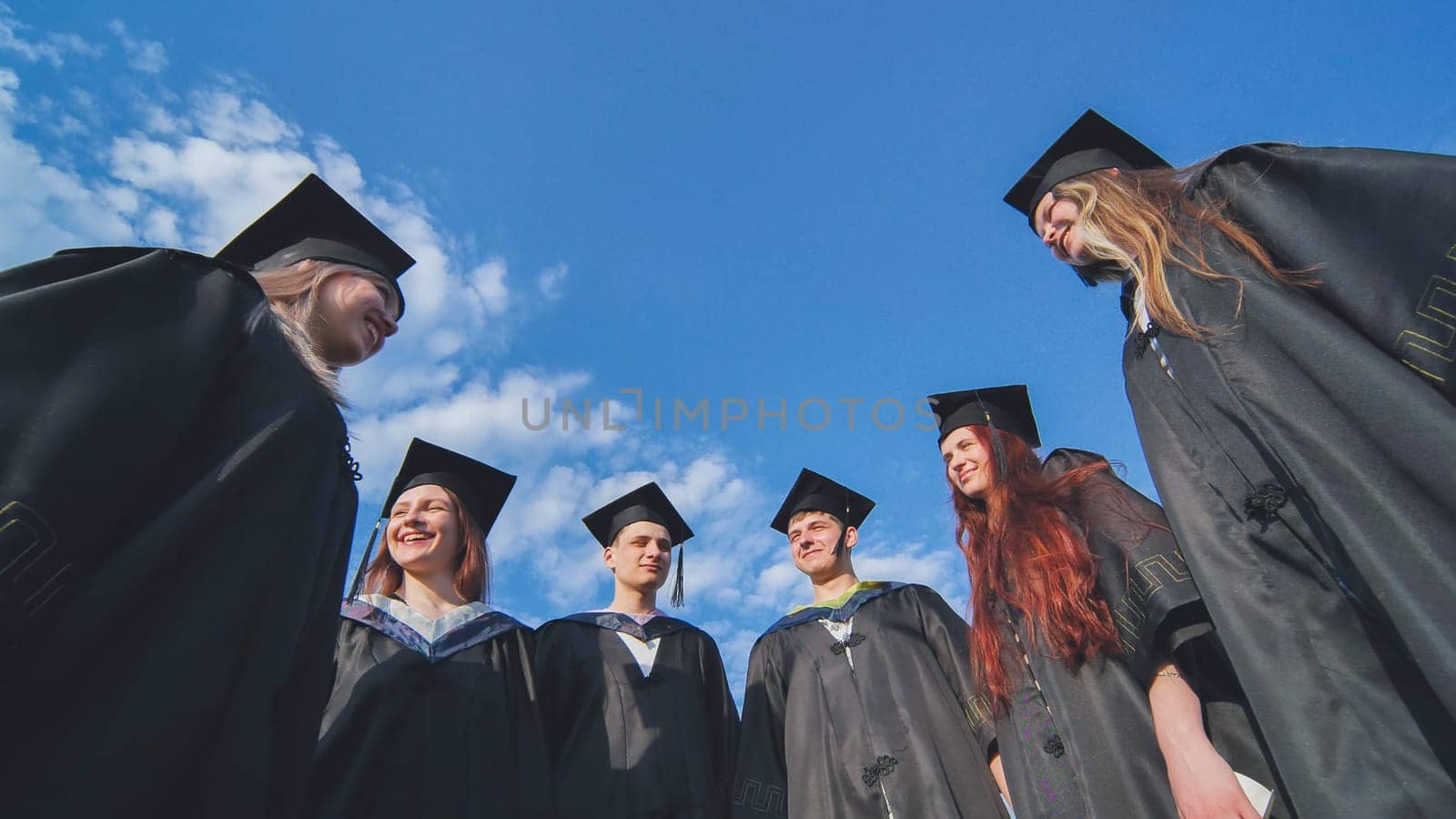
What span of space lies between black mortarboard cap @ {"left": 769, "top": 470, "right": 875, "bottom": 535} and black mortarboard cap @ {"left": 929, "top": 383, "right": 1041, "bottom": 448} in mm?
1227

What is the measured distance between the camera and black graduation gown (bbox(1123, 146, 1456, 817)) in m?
1.74

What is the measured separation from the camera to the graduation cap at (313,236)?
3117 millimetres

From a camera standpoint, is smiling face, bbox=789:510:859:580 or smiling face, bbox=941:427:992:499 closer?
smiling face, bbox=941:427:992:499

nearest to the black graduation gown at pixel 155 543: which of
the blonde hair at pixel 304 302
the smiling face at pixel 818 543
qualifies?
the blonde hair at pixel 304 302

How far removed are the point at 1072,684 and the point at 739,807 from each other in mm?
1956

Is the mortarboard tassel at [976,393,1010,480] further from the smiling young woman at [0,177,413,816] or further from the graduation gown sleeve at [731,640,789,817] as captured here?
the smiling young woman at [0,177,413,816]

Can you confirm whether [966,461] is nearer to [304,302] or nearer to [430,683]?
[430,683]

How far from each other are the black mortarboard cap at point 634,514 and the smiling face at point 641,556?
0.22 feet

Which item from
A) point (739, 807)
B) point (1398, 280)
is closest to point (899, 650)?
point (739, 807)

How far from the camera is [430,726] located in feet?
12.1

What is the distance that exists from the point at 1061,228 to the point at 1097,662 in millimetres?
1666

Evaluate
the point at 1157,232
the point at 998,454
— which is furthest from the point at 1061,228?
the point at 998,454

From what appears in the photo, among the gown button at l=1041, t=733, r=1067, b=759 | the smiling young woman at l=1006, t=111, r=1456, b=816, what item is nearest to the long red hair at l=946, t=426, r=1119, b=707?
the gown button at l=1041, t=733, r=1067, b=759

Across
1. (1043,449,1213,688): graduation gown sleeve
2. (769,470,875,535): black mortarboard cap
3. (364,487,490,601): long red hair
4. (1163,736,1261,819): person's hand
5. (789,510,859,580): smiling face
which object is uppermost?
(769,470,875,535): black mortarboard cap
